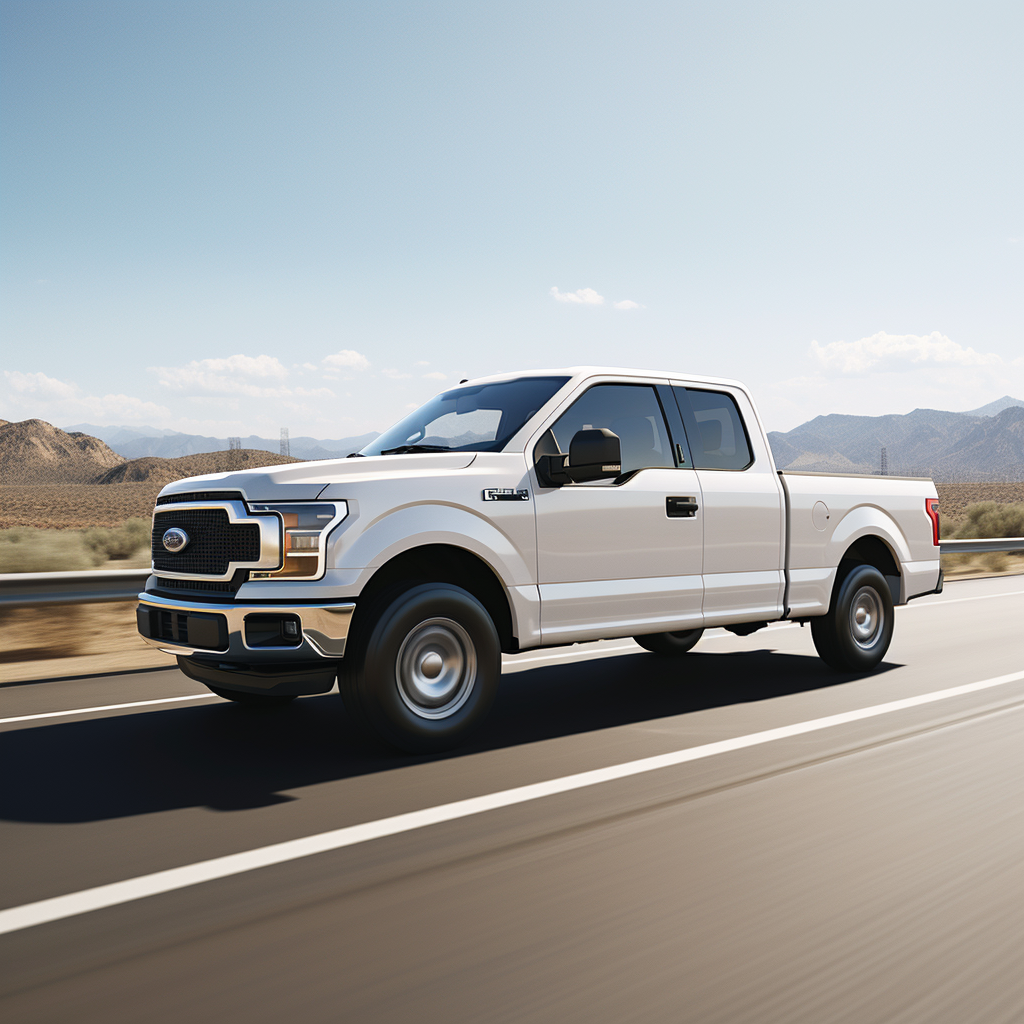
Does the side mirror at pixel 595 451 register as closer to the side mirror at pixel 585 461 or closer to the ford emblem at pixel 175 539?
the side mirror at pixel 585 461

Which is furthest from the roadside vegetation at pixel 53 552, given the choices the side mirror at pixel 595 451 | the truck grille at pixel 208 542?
the side mirror at pixel 595 451

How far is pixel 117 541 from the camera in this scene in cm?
1669

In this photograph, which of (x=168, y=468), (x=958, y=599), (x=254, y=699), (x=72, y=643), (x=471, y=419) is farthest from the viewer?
(x=168, y=468)

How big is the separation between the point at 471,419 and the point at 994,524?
2579 centimetres

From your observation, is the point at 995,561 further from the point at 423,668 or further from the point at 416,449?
the point at 423,668

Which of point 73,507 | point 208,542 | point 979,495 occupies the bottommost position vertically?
point 979,495

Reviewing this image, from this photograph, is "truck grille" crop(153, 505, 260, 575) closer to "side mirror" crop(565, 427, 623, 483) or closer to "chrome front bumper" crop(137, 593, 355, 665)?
"chrome front bumper" crop(137, 593, 355, 665)

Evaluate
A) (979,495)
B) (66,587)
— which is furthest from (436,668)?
(979,495)

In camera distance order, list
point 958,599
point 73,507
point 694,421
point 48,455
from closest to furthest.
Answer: point 694,421, point 958,599, point 73,507, point 48,455

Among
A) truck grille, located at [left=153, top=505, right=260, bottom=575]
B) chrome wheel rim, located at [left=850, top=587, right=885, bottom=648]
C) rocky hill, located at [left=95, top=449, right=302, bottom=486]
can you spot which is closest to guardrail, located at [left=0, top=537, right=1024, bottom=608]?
truck grille, located at [left=153, top=505, right=260, bottom=575]

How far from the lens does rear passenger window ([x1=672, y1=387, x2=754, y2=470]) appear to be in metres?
7.37

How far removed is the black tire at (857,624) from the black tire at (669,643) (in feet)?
4.46

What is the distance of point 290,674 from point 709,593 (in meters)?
3.08

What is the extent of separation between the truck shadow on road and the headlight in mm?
1001
